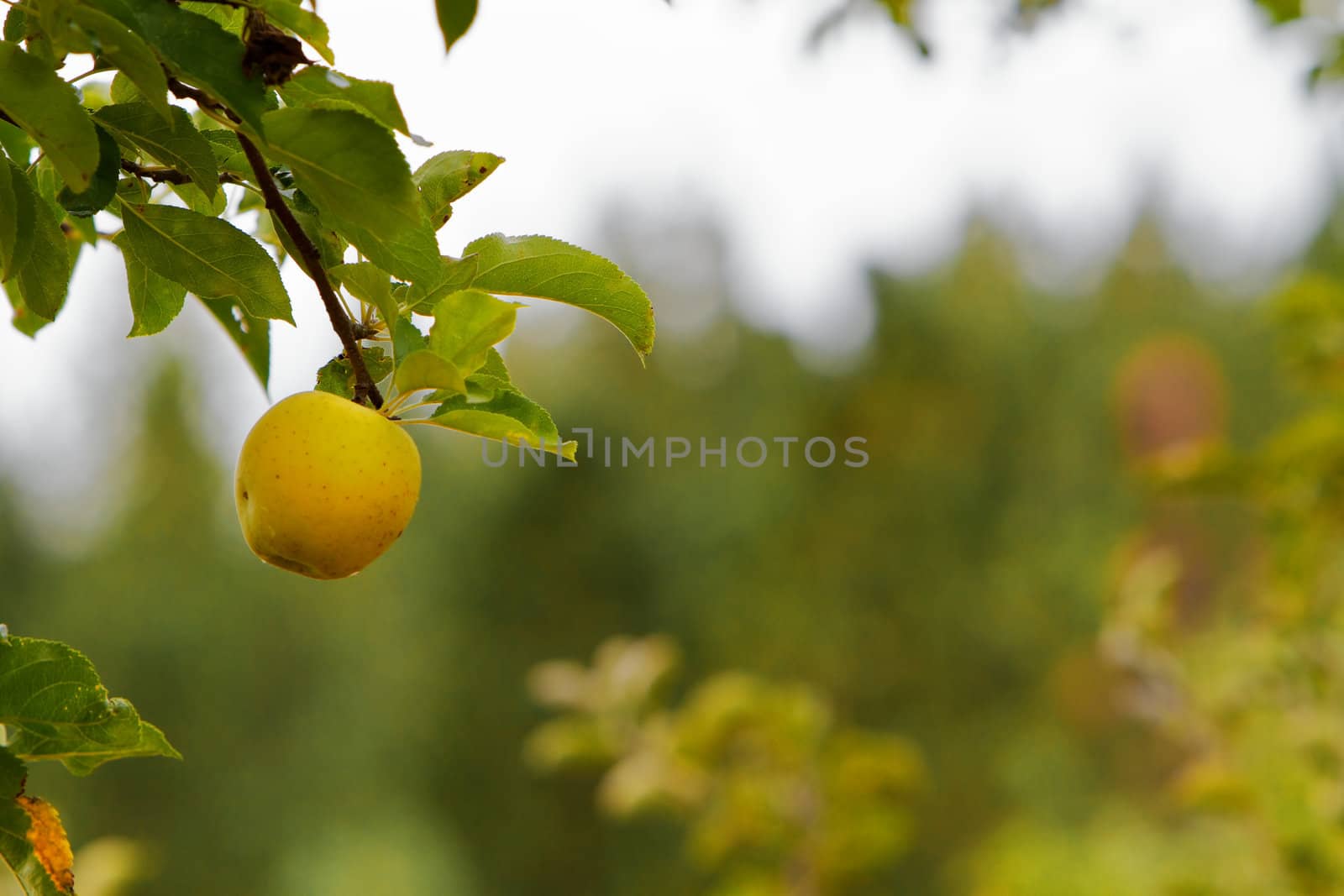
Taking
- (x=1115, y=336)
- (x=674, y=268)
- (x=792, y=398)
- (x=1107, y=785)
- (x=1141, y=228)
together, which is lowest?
(x=1107, y=785)

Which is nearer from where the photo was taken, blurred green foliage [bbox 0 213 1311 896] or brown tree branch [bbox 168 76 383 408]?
brown tree branch [bbox 168 76 383 408]

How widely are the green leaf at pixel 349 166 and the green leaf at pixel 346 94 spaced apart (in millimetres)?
12

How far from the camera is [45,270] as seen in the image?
400mm

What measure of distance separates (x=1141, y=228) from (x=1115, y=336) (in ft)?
4.49

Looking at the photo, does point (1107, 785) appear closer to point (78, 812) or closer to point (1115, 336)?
point (1115, 336)

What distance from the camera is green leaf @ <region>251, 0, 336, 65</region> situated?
32 cm

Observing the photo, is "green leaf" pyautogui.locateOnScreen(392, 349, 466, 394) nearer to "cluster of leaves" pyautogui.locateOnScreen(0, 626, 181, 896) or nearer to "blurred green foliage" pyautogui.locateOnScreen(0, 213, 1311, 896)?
"cluster of leaves" pyautogui.locateOnScreen(0, 626, 181, 896)

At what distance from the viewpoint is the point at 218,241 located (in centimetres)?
39

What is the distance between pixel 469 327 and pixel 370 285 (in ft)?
0.14

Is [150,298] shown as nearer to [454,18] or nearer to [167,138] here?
[167,138]

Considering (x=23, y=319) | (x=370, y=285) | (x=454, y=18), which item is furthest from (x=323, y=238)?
(x=23, y=319)

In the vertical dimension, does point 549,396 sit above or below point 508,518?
above

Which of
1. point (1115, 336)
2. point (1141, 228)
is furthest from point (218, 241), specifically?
point (1141, 228)

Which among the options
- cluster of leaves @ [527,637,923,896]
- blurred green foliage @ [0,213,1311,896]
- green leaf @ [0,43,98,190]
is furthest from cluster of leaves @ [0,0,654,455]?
blurred green foliage @ [0,213,1311,896]
